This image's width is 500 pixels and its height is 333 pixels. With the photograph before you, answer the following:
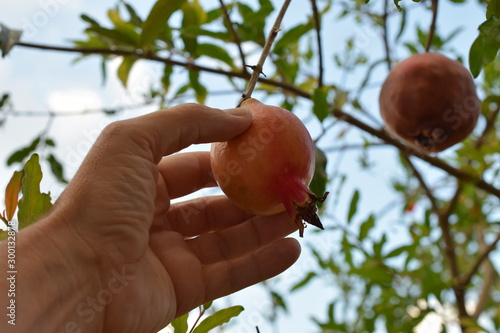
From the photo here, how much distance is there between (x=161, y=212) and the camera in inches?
50.3

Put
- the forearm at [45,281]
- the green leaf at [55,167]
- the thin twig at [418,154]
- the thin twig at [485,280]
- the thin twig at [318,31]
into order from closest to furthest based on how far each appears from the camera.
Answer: the forearm at [45,281]
the thin twig at [318,31]
the thin twig at [418,154]
the green leaf at [55,167]
the thin twig at [485,280]

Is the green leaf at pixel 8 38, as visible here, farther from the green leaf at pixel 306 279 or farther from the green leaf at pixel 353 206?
the green leaf at pixel 306 279

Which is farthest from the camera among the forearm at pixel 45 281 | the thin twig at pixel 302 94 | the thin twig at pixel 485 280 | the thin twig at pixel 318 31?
the thin twig at pixel 485 280

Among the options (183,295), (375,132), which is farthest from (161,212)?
(375,132)

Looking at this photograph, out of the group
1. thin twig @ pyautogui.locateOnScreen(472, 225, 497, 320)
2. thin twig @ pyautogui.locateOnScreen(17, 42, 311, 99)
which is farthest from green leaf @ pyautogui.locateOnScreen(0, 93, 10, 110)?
thin twig @ pyautogui.locateOnScreen(472, 225, 497, 320)

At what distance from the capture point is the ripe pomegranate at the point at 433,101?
134 centimetres

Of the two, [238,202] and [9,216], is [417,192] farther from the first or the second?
[9,216]

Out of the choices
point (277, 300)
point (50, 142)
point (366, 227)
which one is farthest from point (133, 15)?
point (277, 300)

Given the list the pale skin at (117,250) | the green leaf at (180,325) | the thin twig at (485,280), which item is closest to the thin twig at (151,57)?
the pale skin at (117,250)

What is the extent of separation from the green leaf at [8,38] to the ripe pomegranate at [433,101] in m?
1.07

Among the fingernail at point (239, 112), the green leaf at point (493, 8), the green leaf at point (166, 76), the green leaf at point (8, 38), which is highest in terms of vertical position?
the green leaf at point (8, 38)

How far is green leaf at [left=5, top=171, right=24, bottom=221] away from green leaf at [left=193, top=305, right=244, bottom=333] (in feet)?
A: 1.50

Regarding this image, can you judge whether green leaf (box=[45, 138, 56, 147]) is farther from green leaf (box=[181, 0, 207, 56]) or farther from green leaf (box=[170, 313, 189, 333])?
green leaf (box=[170, 313, 189, 333])

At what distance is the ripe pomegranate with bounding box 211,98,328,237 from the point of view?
90 centimetres
